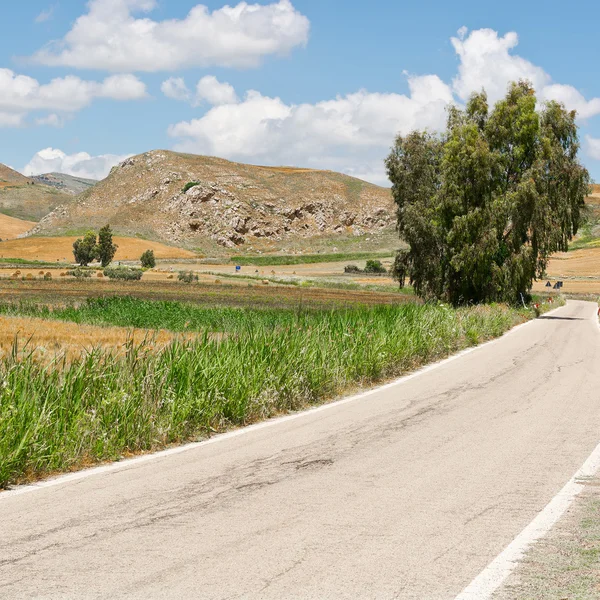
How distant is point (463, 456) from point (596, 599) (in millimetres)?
4153

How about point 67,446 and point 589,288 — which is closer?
point 67,446

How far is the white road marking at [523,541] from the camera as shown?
4922 millimetres

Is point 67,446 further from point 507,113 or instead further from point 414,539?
point 507,113

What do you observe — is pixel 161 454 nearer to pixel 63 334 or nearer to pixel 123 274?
pixel 63 334

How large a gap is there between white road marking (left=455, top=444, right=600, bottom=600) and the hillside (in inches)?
Answer: 6214

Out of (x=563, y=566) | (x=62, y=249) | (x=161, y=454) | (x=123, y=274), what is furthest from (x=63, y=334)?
(x=62, y=249)

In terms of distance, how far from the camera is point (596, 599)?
4754 mm

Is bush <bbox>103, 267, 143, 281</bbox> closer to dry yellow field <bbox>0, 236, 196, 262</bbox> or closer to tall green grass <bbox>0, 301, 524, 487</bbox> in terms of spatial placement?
dry yellow field <bbox>0, 236, 196, 262</bbox>

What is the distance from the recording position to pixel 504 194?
143 feet

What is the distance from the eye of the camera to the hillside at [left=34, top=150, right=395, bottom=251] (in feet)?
560

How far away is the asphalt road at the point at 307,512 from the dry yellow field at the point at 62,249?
13051cm

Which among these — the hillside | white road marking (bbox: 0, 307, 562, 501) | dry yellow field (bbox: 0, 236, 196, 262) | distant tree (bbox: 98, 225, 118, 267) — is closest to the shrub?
distant tree (bbox: 98, 225, 118, 267)

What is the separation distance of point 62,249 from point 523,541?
5788 inches

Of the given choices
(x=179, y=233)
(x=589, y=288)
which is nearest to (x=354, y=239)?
(x=179, y=233)
